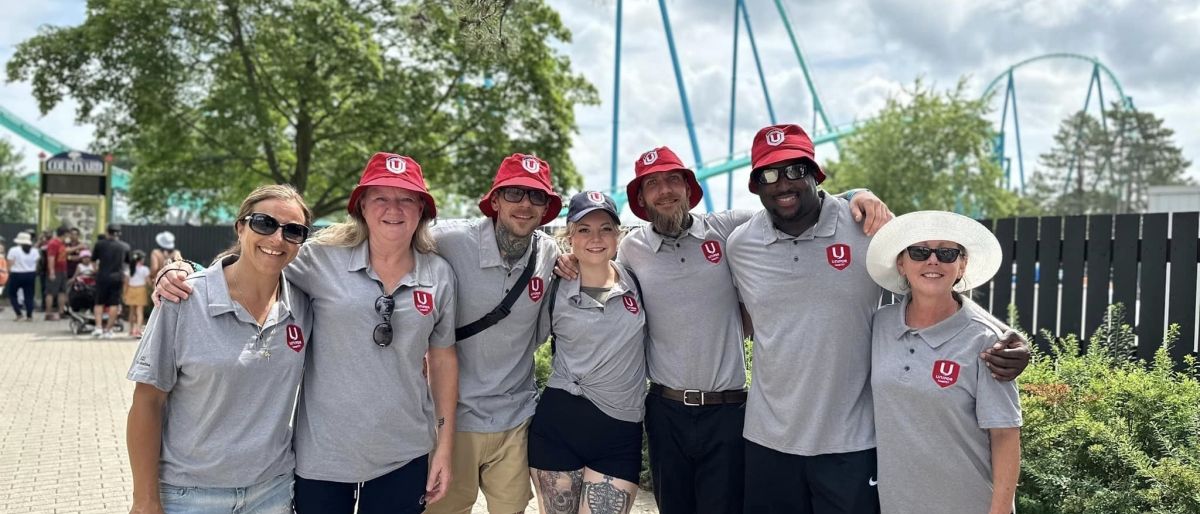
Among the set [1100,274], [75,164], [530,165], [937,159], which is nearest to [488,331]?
[530,165]

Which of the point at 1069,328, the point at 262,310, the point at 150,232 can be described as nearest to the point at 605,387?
the point at 262,310

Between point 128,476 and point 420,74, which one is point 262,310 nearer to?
point 128,476

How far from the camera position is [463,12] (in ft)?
16.9

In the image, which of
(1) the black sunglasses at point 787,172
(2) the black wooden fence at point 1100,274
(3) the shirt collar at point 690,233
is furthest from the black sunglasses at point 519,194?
(2) the black wooden fence at point 1100,274

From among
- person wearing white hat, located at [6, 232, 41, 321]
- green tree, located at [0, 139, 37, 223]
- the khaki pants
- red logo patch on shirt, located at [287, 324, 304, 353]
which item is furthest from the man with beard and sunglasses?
green tree, located at [0, 139, 37, 223]

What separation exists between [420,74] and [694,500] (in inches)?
651

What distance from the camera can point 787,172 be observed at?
133 inches

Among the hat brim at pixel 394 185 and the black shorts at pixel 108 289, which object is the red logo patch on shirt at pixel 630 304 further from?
the black shorts at pixel 108 289

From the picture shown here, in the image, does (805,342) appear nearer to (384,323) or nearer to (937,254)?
(937,254)

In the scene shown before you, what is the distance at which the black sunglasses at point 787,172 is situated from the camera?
11.1ft

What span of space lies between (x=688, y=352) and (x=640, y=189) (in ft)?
2.61

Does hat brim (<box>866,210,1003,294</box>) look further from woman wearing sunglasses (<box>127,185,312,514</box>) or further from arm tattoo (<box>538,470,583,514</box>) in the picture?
woman wearing sunglasses (<box>127,185,312,514</box>)

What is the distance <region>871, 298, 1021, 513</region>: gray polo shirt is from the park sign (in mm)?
20526

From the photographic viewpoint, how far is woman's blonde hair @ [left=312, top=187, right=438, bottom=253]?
3.19 metres
